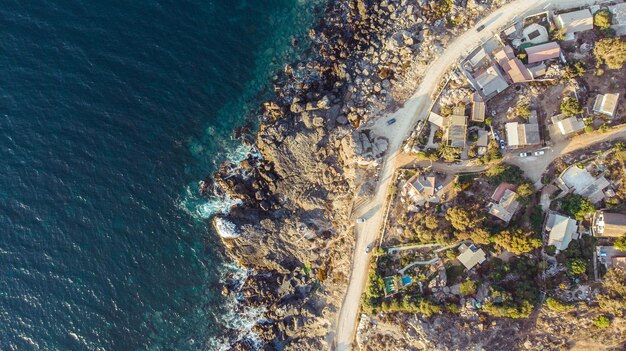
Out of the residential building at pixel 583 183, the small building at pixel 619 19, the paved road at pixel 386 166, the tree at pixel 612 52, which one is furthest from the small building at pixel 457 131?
the small building at pixel 619 19

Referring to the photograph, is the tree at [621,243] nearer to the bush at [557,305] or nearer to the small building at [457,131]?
the bush at [557,305]

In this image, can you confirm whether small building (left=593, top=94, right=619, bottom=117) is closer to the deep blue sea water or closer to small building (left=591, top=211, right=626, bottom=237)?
small building (left=591, top=211, right=626, bottom=237)

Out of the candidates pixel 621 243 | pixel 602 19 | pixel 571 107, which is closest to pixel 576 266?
pixel 621 243

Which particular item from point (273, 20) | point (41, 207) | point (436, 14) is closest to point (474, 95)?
point (436, 14)

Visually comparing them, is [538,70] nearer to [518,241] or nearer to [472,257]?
[518,241]

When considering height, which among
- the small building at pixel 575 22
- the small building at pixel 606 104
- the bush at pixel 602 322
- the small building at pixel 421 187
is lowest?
the bush at pixel 602 322
